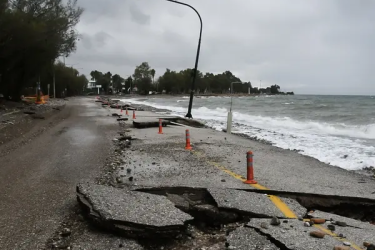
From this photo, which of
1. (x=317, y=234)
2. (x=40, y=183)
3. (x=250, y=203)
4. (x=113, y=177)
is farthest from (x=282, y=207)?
(x=40, y=183)

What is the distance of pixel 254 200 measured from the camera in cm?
573

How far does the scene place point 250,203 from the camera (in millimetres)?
5535

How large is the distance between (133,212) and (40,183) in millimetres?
2850

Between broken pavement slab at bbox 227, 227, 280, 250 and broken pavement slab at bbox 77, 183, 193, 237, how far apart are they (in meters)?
0.63

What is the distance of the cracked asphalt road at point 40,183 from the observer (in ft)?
14.9

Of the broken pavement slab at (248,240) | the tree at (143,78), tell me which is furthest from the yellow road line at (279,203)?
the tree at (143,78)

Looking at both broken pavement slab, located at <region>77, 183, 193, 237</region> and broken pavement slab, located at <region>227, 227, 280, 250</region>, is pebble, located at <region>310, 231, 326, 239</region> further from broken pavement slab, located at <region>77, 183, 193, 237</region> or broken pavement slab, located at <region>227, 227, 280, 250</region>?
broken pavement slab, located at <region>77, 183, 193, 237</region>

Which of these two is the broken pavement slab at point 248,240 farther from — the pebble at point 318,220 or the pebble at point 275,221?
the pebble at point 318,220

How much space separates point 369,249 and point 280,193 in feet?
7.74

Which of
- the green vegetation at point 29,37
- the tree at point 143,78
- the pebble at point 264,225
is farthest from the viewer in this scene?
the tree at point 143,78

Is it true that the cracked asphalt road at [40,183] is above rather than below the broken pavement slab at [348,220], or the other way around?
below

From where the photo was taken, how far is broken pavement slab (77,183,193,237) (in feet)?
14.3

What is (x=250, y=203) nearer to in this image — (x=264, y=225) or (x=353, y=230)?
(x=264, y=225)

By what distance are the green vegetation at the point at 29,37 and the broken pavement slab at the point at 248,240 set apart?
1029 inches
